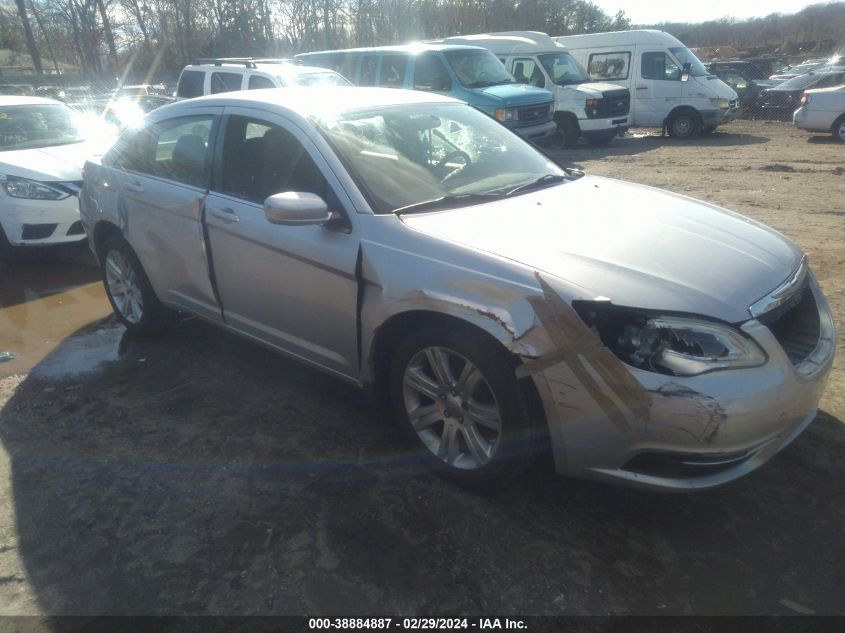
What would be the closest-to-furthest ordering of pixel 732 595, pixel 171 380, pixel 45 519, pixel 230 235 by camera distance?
pixel 732 595, pixel 45 519, pixel 230 235, pixel 171 380

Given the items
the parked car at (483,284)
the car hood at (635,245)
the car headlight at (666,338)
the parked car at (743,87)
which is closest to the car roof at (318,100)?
the parked car at (483,284)

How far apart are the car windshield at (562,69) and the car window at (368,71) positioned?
4598mm

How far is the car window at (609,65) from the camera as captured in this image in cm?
1615

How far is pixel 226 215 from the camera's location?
372cm

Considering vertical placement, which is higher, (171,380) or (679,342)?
(679,342)

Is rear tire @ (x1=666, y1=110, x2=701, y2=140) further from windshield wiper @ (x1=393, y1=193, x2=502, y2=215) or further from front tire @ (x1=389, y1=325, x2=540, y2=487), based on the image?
front tire @ (x1=389, y1=325, x2=540, y2=487)

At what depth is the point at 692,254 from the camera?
2809mm

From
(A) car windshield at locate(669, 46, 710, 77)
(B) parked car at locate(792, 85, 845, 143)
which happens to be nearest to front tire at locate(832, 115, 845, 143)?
(B) parked car at locate(792, 85, 845, 143)

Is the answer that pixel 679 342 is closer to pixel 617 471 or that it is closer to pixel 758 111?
pixel 617 471

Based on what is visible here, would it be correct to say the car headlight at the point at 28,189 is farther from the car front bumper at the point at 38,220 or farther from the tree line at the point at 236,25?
the tree line at the point at 236,25

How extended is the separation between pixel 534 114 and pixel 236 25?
31.5 metres

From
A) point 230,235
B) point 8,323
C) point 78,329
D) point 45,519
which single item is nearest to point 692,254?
point 230,235

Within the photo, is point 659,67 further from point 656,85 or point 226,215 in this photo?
point 226,215

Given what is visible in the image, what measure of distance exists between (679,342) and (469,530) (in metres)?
1.14
